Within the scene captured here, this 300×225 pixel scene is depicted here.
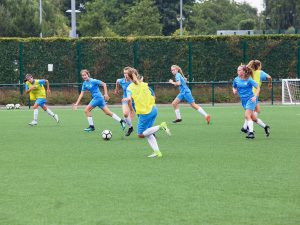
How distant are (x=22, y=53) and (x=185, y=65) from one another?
791cm

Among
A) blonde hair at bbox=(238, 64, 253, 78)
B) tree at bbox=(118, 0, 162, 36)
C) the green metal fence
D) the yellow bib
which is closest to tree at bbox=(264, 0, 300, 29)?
tree at bbox=(118, 0, 162, 36)

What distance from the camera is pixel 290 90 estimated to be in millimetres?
36438

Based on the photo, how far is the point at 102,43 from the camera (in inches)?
1572

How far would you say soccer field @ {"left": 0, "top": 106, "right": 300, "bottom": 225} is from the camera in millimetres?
9227

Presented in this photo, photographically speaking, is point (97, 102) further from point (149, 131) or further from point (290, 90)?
point (290, 90)

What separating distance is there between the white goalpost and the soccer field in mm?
14853

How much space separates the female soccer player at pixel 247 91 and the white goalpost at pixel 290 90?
56.7 feet

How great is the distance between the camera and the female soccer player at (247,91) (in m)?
18.5

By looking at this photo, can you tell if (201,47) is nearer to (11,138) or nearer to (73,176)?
(11,138)

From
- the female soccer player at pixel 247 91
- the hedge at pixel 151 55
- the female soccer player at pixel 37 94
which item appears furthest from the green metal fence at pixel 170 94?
the female soccer player at pixel 247 91

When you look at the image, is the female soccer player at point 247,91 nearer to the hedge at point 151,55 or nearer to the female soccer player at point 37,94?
the female soccer player at point 37,94

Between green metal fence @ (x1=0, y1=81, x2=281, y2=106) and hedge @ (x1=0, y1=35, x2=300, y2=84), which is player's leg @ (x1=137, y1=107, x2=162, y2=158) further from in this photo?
hedge @ (x1=0, y1=35, x2=300, y2=84)

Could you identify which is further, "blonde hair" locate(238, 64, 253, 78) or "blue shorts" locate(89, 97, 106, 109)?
"blue shorts" locate(89, 97, 106, 109)

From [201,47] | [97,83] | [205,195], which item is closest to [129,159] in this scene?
[205,195]
